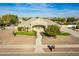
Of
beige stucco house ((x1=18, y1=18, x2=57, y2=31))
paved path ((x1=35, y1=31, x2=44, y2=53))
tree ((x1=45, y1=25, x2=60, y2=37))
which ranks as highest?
beige stucco house ((x1=18, y1=18, x2=57, y2=31))

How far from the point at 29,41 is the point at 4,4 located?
1.72 ft

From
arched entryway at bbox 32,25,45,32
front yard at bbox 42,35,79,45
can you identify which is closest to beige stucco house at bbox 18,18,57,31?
arched entryway at bbox 32,25,45,32

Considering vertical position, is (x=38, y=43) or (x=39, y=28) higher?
(x=39, y=28)

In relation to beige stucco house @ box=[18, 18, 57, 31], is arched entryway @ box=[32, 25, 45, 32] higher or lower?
lower

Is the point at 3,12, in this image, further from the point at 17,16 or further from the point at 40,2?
the point at 40,2

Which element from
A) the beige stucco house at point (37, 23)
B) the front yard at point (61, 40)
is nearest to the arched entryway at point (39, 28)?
the beige stucco house at point (37, 23)

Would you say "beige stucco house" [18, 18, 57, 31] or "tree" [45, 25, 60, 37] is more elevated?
"beige stucco house" [18, 18, 57, 31]

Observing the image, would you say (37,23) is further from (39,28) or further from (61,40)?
(61,40)

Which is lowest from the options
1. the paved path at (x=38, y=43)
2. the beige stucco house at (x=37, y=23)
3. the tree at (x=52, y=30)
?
the paved path at (x=38, y=43)

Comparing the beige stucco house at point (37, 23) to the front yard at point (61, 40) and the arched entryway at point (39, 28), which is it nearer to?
the arched entryway at point (39, 28)

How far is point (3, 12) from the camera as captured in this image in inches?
104

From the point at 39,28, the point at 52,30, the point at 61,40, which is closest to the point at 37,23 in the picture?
the point at 39,28

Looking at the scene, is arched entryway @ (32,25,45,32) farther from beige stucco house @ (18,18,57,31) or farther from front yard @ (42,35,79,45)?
front yard @ (42,35,79,45)

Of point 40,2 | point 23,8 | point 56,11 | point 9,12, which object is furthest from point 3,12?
point 56,11
